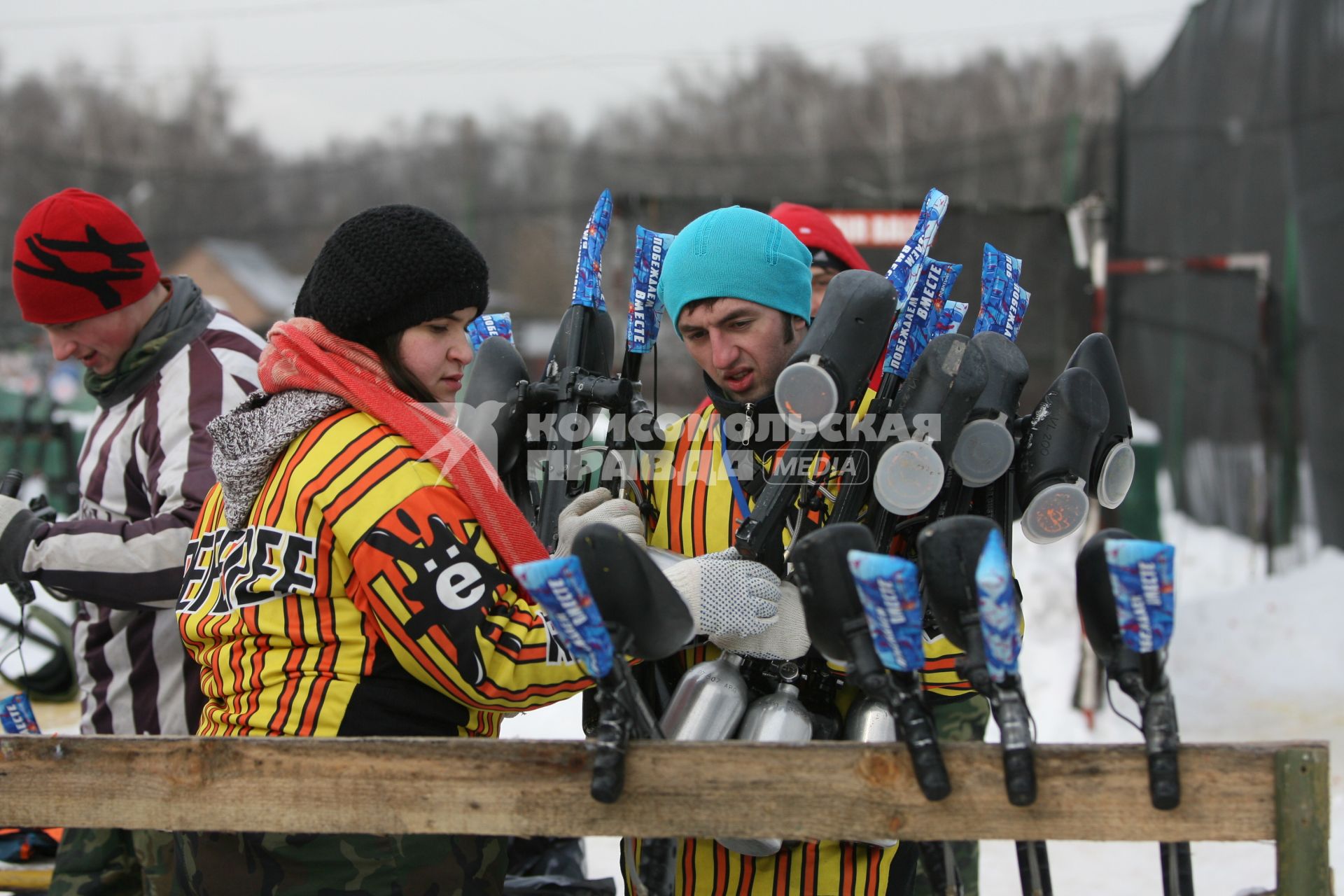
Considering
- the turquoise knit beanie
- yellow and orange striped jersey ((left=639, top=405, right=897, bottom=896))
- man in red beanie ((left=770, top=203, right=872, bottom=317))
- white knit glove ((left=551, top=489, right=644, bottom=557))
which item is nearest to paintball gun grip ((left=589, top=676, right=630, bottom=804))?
white knit glove ((left=551, top=489, right=644, bottom=557))

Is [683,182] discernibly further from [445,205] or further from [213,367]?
[213,367]

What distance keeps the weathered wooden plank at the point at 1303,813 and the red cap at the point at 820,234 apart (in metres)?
2.05

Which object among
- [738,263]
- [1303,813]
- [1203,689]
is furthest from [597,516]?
[1203,689]

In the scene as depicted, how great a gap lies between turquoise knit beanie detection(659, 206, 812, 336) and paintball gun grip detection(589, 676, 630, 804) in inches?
28.5

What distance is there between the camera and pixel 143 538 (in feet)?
7.01

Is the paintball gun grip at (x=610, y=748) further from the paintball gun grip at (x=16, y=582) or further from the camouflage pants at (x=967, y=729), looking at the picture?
the camouflage pants at (x=967, y=729)

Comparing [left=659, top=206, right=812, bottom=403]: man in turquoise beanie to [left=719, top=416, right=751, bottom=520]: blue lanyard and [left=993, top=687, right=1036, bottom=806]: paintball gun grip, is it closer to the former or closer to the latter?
[left=719, top=416, right=751, bottom=520]: blue lanyard

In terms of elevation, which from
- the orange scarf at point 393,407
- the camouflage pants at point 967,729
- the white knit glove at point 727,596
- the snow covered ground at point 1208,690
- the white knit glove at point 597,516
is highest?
the orange scarf at point 393,407

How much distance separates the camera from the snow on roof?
30500 mm

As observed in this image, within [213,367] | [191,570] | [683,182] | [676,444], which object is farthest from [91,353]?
[683,182]

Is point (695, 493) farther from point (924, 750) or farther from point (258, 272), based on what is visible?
point (258, 272)

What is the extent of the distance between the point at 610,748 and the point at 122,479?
1.41 metres

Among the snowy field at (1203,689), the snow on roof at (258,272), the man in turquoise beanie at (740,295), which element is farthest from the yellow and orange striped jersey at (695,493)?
the snow on roof at (258,272)

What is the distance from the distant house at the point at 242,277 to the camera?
30359 millimetres
